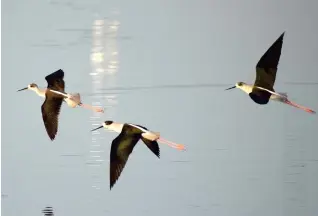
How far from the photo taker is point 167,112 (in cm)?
150

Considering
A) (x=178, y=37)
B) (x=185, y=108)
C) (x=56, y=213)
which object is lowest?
(x=56, y=213)

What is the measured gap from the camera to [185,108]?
4.92 ft

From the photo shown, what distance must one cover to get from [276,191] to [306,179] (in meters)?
0.10

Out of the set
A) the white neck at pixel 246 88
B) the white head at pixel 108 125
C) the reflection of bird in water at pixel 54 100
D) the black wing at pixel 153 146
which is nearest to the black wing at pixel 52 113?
the reflection of bird in water at pixel 54 100

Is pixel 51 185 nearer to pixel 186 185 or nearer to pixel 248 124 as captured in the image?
pixel 186 185

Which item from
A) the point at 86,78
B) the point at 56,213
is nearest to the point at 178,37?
the point at 86,78

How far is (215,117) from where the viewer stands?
1.49 meters

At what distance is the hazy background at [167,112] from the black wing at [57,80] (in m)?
0.02

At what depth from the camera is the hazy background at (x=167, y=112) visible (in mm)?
1455

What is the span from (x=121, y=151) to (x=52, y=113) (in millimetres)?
271

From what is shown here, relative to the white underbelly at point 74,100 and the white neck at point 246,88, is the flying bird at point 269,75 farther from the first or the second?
the white underbelly at point 74,100

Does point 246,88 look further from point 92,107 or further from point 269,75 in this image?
point 92,107

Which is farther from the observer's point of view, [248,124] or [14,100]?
[14,100]

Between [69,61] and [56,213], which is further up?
[69,61]
